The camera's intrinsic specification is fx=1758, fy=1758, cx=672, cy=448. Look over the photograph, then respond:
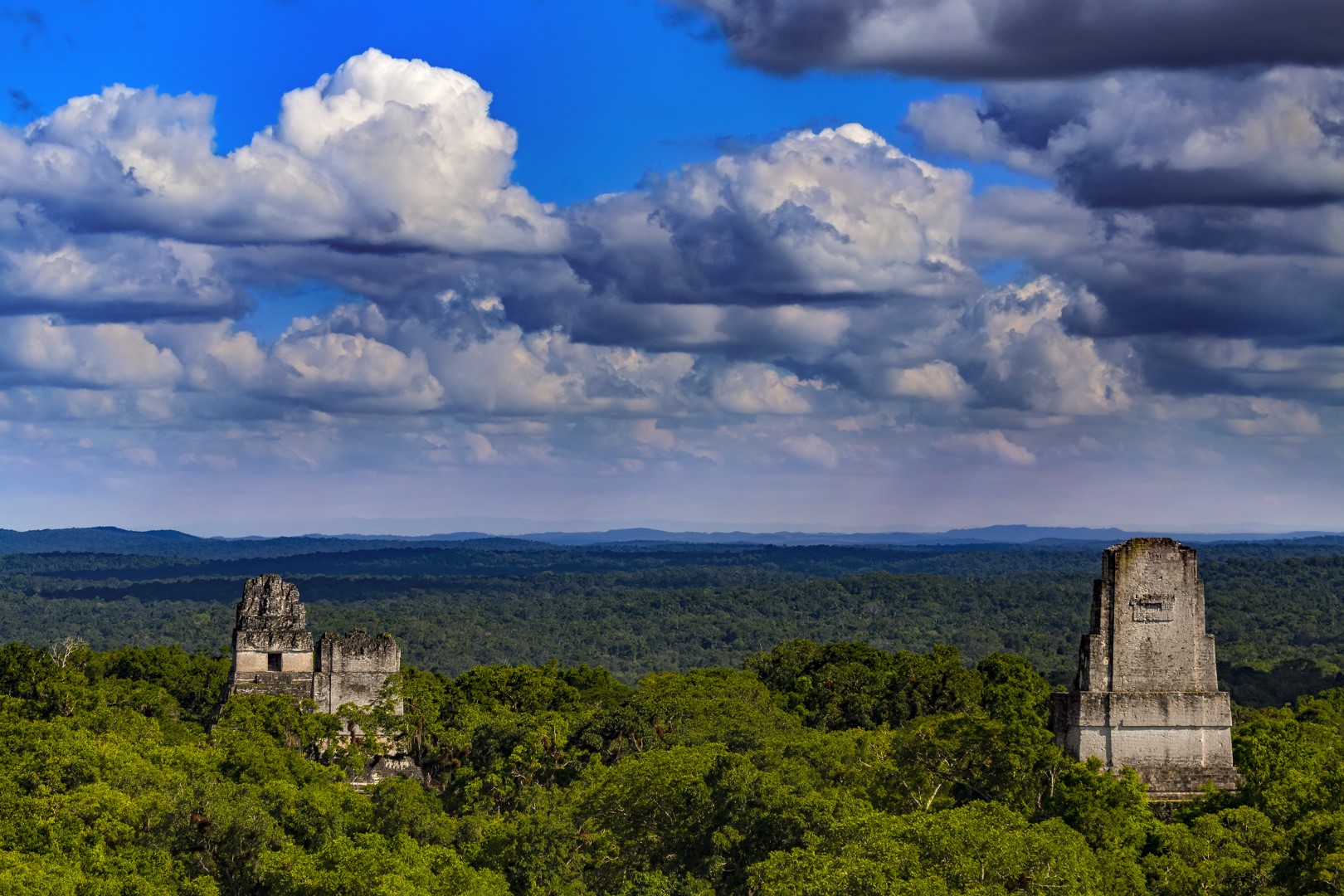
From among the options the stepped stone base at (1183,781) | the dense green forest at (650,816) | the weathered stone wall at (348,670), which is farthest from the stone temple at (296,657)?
the stepped stone base at (1183,781)

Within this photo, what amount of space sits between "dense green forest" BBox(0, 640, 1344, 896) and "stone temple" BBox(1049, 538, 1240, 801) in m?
1.17

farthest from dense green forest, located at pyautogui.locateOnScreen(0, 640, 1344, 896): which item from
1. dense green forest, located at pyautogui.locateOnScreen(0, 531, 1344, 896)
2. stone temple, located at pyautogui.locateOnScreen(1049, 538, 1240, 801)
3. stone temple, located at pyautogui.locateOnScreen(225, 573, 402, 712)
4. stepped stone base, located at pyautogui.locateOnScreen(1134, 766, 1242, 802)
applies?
stone temple, located at pyautogui.locateOnScreen(225, 573, 402, 712)

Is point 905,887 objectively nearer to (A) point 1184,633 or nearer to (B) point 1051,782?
(B) point 1051,782

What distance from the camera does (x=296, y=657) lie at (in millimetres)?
59562

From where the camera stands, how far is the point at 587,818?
127 ft

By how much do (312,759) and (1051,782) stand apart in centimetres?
2581

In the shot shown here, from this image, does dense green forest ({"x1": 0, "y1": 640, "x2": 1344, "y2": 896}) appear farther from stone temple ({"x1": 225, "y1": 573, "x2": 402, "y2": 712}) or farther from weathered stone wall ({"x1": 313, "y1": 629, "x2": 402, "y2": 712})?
stone temple ({"x1": 225, "y1": 573, "x2": 402, "y2": 712})

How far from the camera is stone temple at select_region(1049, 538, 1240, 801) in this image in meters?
40.3

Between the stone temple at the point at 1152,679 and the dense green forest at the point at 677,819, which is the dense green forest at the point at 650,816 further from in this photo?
the stone temple at the point at 1152,679

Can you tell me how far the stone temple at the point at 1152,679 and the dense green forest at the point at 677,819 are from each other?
1.17m

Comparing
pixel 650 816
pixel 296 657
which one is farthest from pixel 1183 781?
pixel 296 657

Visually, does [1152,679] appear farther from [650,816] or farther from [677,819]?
[650,816]

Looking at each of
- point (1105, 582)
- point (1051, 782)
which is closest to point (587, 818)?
point (1051, 782)

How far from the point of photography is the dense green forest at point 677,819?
31.8 m
